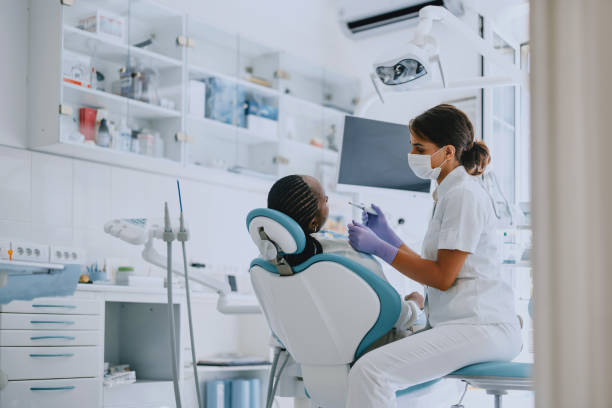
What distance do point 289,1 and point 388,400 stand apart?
4033 millimetres

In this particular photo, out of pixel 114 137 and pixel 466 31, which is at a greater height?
pixel 466 31

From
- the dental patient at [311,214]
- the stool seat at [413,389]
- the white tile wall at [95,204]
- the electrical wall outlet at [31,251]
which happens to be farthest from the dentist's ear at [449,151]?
the white tile wall at [95,204]

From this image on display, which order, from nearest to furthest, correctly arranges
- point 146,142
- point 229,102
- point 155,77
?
point 146,142, point 155,77, point 229,102

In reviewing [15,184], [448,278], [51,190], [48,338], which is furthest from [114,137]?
[448,278]

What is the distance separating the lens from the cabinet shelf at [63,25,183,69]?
342cm

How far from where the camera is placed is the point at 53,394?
2.73 metres

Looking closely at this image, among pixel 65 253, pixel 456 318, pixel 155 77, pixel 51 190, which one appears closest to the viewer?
pixel 456 318

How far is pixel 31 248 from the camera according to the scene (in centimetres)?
278

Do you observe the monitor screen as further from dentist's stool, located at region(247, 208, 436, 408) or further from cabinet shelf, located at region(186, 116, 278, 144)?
dentist's stool, located at region(247, 208, 436, 408)

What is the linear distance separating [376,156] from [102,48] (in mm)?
1624

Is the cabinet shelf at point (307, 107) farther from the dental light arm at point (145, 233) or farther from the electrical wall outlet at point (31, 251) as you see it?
the dental light arm at point (145, 233)

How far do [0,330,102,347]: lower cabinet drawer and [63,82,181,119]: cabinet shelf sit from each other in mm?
1298

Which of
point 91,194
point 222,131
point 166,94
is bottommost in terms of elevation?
point 91,194

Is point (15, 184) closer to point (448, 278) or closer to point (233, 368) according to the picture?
point (233, 368)
